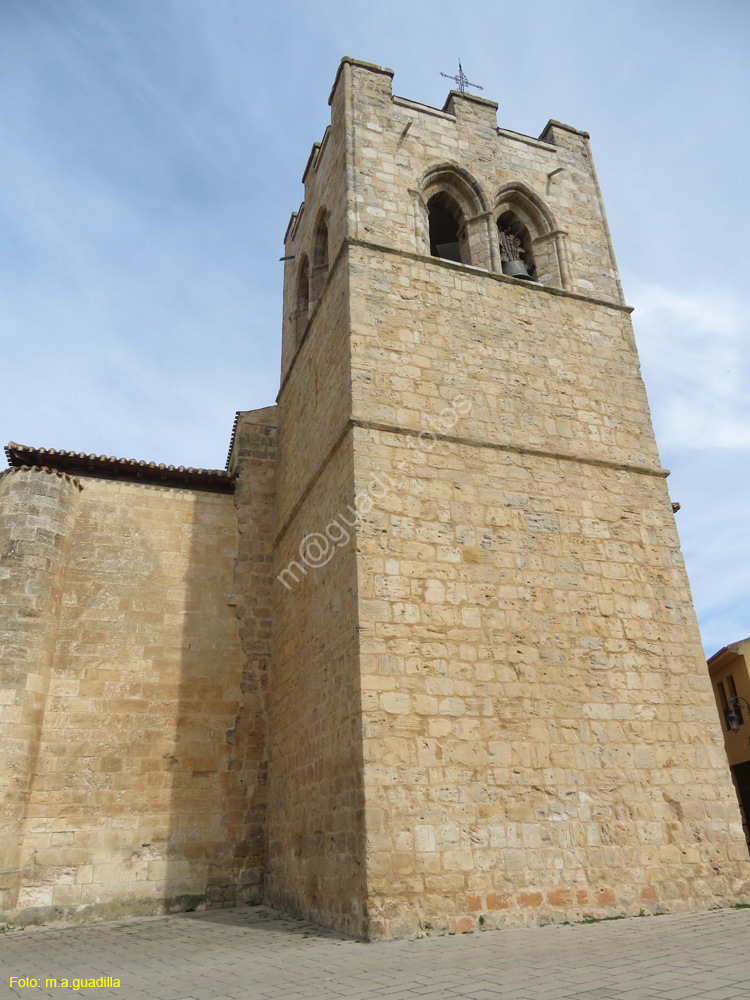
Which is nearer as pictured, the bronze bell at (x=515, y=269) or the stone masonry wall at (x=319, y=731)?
the stone masonry wall at (x=319, y=731)

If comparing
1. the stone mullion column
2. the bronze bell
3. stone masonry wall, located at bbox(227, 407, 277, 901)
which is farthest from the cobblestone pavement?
the bronze bell

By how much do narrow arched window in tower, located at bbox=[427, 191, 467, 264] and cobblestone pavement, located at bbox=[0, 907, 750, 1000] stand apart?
7982 mm

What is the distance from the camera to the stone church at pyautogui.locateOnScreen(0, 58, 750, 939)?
5.88 m

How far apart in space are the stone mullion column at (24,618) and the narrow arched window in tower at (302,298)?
396 centimetres

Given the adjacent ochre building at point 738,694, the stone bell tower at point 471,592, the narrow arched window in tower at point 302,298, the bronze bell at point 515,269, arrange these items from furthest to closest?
the adjacent ochre building at point 738,694 < the narrow arched window in tower at point 302,298 < the bronze bell at point 515,269 < the stone bell tower at point 471,592

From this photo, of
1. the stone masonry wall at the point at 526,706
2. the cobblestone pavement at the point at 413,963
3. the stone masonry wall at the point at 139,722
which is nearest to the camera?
the cobblestone pavement at the point at 413,963

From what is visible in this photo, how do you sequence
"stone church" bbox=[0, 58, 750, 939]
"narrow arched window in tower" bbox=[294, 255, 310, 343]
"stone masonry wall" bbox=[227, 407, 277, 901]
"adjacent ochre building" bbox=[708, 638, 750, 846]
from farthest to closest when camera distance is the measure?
1. "adjacent ochre building" bbox=[708, 638, 750, 846]
2. "narrow arched window in tower" bbox=[294, 255, 310, 343]
3. "stone masonry wall" bbox=[227, 407, 277, 901]
4. "stone church" bbox=[0, 58, 750, 939]

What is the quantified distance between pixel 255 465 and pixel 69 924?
18.9 ft

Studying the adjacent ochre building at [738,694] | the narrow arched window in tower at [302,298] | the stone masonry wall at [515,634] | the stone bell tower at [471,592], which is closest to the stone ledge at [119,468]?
the stone bell tower at [471,592]

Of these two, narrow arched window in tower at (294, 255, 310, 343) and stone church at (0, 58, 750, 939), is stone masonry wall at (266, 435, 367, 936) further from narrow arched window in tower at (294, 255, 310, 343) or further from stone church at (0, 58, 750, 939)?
narrow arched window in tower at (294, 255, 310, 343)

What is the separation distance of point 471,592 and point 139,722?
4.27 m

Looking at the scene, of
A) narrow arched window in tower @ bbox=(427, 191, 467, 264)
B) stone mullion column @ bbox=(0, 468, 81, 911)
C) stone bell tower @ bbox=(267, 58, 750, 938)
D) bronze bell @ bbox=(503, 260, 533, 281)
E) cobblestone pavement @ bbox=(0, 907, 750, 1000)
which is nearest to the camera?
cobblestone pavement @ bbox=(0, 907, 750, 1000)

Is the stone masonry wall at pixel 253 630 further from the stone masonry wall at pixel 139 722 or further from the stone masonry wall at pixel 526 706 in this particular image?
the stone masonry wall at pixel 526 706

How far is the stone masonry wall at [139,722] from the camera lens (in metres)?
7.55
